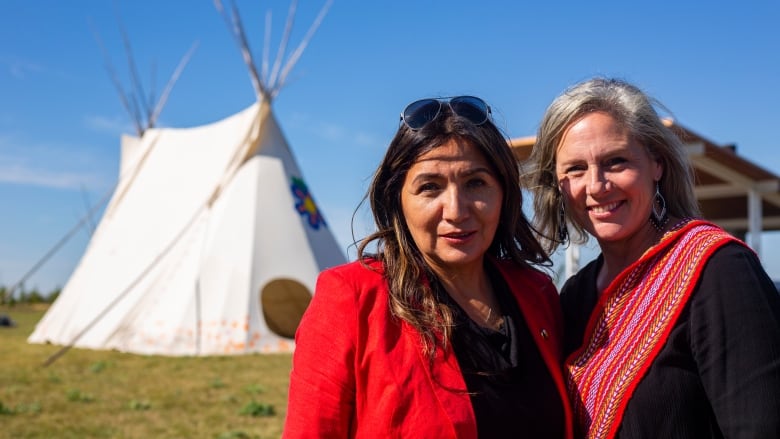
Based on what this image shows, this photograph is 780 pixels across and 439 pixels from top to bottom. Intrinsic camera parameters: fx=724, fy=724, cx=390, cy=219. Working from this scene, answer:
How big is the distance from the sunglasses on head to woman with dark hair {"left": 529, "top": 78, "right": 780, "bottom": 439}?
444mm

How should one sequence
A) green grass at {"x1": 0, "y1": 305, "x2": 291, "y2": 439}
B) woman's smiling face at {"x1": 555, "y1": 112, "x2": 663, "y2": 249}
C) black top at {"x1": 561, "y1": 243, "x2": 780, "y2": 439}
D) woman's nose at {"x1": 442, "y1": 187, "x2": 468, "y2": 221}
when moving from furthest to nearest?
1. green grass at {"x1": 0, "y1": 305, "x2": 291, "y2": 439}
2. woman's smiling face at {"x1": 555, "y1": 112, "x2": 663, "y2": 249}
3. woman's nose at {"x1": 442, "y1": 187, "x2": 468, "y2": 221}
4. black top at {"x1": 561, "y1": 243, "x2": 780, "y2": 439}

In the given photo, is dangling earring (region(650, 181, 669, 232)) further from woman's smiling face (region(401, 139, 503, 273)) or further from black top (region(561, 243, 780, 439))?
woman's smiling face (region(401, 139, 503, 273))

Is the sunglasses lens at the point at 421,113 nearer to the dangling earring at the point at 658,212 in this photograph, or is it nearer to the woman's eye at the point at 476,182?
the woman's eye at the point at 476,182

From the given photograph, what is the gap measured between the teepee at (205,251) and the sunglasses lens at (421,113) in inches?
369

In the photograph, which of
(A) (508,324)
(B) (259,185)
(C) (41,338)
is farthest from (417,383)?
(C) (41,338)

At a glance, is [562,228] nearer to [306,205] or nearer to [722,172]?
[722,172]

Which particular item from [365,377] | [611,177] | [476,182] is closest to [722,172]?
[611,177]

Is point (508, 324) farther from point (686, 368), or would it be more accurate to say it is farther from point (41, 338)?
point (41, 338)

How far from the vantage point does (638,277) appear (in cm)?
204

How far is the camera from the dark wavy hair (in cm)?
181

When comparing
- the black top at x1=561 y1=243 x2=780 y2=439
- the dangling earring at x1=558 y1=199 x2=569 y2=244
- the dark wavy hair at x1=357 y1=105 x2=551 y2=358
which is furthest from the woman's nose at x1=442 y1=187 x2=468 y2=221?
the dangling earring at x1=558 y1=199 x2=569 y2=244

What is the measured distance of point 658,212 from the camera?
86.7 inches

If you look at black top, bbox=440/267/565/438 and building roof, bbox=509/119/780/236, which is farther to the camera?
building roof, bbox=509/119/780/236

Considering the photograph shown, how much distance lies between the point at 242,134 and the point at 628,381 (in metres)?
11.4
